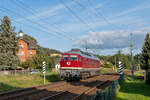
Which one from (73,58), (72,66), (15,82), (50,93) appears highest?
(73,58)

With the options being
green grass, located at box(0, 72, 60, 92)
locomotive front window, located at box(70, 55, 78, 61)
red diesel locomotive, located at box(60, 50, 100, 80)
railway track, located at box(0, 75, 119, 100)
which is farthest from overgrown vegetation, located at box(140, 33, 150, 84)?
railway track, located at box(0, 75, 119, 100)

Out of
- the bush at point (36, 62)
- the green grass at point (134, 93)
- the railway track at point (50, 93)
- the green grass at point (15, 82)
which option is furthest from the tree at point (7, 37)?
the green grass at point (134, 93)

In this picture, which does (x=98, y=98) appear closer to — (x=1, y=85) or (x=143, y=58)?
(x=1, y=85)

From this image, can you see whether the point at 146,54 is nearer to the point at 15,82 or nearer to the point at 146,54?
the point at 146,54

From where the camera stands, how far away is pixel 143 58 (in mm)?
55219

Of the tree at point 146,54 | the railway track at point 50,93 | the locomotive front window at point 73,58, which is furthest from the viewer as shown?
the tree at point 146,54

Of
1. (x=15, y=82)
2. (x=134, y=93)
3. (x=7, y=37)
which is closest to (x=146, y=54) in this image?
(x=7, y=37)

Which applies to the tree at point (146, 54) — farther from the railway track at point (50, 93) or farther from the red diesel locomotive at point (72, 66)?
the railway track at point (50, 93)

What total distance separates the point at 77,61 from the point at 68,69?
1.54 metres

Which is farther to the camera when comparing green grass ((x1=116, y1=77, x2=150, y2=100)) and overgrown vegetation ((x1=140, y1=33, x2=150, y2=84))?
overgrown vegetation ((x1=140, y1=33, x2=150, y2=84))

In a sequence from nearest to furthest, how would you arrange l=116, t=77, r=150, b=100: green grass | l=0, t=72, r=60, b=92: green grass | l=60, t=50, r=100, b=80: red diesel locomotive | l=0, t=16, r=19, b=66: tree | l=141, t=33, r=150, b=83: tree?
l=116, t=77, r=150, b=100: green grass
l=0, t=72, r=60, b=92: green grass
l=60, t=50, r=100, b=80: red diesel locomotive
l=0, t=16, r=19, b=66: tree
l=141, t=33, r=150, b=83: tree

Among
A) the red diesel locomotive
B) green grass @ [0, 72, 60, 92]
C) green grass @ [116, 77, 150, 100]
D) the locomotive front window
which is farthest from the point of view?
the locomotive front window

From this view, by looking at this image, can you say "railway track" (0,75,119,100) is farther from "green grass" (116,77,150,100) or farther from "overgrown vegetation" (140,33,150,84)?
"overgrown vegetation" (140,33,150,84)

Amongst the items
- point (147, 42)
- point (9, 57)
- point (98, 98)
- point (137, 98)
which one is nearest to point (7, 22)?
point (9, 57)
